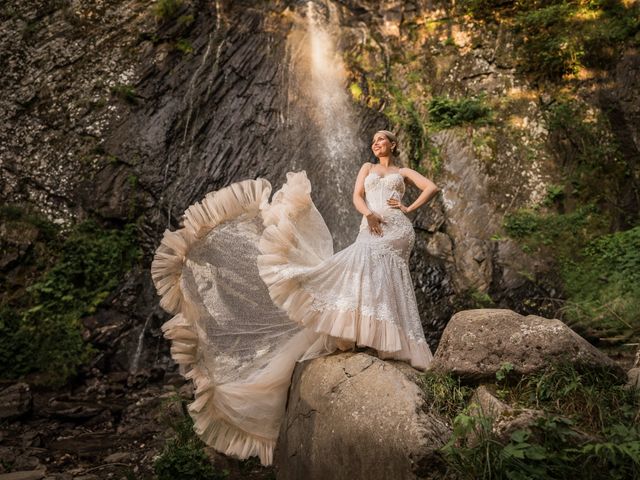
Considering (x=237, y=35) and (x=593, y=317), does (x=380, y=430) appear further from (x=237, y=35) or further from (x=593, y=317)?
(x=237, y=35)

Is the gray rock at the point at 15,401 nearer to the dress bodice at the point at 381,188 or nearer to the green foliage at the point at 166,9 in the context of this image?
the dress bodice at the point at 381,188

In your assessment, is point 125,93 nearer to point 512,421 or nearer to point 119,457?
point 119,457

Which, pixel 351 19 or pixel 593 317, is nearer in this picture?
pixel 593 317

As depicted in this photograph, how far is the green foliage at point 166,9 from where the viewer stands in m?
11.0

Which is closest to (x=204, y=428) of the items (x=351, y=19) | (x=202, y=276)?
(x=202, y=276)

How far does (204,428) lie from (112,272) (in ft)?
17.8

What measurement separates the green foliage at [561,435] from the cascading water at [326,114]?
6.22m

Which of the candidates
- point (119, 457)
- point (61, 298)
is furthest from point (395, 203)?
point (61, 298)

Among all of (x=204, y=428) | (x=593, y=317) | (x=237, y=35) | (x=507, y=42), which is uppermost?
(x=237, y=35)

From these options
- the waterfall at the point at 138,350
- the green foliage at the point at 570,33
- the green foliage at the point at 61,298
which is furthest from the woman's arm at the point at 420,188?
the green foliage at the point at 570,33

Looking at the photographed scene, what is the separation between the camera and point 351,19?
1212cm

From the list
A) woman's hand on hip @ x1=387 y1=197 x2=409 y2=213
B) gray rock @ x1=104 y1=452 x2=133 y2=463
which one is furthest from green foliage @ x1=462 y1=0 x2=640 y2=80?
gray rock @ x1=104 y1=452 x2=133 y2=463

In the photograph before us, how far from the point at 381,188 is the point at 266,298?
157 cm

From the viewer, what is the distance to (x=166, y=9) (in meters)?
11.1
